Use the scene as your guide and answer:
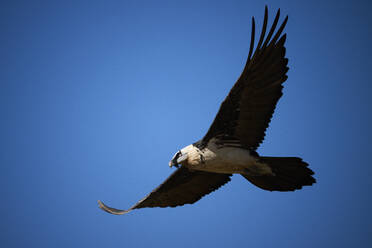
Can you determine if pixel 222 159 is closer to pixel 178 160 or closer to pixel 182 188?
pixel 178 160

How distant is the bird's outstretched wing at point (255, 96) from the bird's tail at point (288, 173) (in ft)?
1.27

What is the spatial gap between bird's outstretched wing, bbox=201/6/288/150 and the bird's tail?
1.27 feet

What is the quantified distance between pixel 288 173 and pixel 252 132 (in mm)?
779

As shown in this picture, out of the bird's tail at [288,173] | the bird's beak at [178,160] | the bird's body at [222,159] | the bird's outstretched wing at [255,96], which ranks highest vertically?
the bird's outstretched wing at [255,96]

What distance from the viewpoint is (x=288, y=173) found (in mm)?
4805

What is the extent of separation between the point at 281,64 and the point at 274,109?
642mm

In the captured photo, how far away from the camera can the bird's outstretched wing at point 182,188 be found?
19.1 ft

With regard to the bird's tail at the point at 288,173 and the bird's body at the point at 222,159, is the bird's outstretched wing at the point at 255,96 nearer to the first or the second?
the bird's body at the point at 222,159

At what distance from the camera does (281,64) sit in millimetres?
4305

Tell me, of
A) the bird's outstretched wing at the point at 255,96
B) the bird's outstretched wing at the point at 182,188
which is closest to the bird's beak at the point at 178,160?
the bird's outstretched wing at the point at 255,96

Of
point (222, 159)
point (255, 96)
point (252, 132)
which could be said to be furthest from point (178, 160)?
point (255, 96)

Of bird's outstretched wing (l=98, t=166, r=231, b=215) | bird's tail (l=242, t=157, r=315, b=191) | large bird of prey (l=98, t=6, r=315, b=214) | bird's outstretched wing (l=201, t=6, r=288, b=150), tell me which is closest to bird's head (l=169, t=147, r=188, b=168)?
large bird of prey (l=98, t=6, r=315, b=214)

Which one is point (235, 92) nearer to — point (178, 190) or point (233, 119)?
point (233, 119)

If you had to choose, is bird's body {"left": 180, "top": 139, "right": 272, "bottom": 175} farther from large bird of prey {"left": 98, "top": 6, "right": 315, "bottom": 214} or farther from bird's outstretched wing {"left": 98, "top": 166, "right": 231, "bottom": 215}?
bird's outstretched wing {"left": 98, "top": 166, "right": 231, "bottom": 215}
